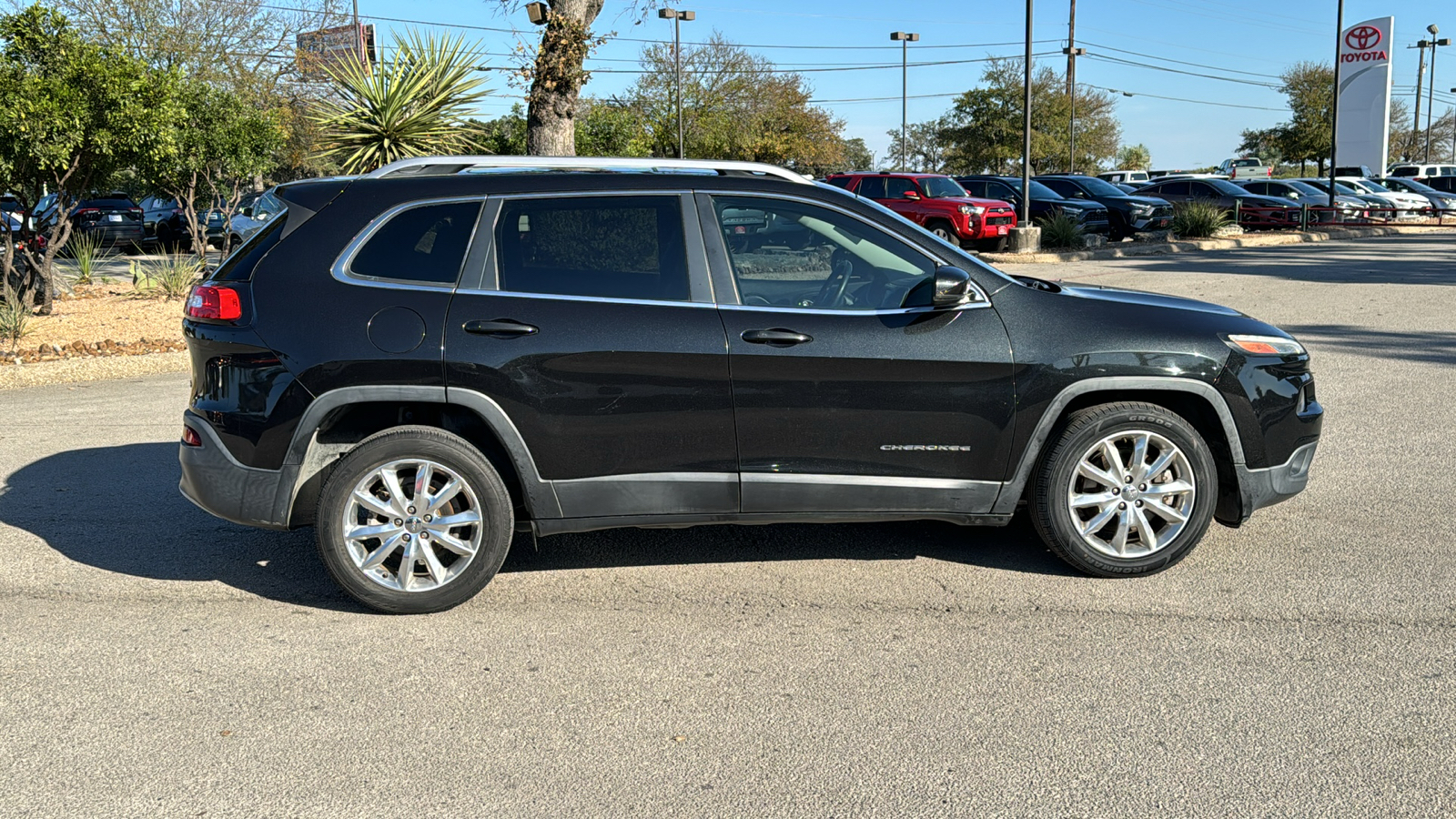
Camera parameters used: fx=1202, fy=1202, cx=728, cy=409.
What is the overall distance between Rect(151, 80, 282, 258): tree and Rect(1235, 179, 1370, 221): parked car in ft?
94.0

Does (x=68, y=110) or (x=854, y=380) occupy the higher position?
(x=68, y=110)

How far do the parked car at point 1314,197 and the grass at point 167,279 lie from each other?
98.9 ft

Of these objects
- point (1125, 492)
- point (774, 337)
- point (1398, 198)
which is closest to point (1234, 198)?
point (1398, 198)

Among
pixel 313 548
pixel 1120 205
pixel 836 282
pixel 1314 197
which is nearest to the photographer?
pixel 836 282

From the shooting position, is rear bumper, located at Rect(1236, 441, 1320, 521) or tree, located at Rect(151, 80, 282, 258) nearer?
rear bumper, located at Rect(1236, 441, 1320, 521)

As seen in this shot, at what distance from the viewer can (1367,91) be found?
186 ft

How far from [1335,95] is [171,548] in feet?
121

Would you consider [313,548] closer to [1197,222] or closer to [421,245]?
[421,245]

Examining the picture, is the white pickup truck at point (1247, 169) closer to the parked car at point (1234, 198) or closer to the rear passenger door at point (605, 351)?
the parked car at point (1234, 198)

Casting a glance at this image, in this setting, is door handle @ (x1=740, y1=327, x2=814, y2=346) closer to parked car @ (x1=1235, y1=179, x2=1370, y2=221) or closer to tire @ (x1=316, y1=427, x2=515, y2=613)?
tire @ (x1=316, y1=427, x2=515, y2=613)

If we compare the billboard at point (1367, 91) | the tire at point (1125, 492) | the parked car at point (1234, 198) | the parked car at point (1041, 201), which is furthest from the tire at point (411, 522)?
the billboard at point (1367, 91)

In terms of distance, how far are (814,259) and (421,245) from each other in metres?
1.63

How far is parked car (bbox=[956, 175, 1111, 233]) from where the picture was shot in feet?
90.2

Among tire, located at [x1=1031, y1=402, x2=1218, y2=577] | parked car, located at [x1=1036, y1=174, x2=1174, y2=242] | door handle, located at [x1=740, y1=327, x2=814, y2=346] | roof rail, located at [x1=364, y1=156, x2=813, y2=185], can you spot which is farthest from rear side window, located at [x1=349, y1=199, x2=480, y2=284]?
parked car, located at [x1=1036, y1=174, x2=1174, y2=242]
